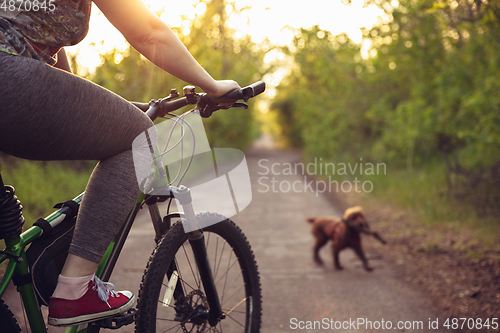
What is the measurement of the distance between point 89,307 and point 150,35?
965 millimetres

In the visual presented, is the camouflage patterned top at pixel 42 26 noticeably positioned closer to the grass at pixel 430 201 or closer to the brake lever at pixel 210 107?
the brake lever at pixel 210 107

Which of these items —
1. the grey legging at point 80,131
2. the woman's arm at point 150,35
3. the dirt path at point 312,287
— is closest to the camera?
the grey legging at point 80,131

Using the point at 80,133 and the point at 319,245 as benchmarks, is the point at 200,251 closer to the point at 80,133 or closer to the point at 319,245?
the point at 80,133

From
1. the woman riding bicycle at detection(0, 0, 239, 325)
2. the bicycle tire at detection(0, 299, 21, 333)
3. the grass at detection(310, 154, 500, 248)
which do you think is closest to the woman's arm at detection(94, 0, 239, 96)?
the woman riding bicycle at detection(0, 0, 239, 325)

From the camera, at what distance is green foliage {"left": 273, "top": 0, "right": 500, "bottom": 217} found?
209 inches

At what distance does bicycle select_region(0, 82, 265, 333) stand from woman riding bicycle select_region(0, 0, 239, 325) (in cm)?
14

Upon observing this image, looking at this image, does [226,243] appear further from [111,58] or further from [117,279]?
[111,58]

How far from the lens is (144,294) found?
1651 millimetres

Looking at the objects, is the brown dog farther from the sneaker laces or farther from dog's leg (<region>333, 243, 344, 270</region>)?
the sneaker laces

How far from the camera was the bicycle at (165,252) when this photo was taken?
4.81 ft

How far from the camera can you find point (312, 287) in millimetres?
3775

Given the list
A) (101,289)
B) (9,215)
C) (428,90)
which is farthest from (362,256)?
(428,90)

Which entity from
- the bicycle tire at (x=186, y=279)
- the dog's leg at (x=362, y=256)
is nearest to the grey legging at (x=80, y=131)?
the bicycle tire at (x=186, y=279)

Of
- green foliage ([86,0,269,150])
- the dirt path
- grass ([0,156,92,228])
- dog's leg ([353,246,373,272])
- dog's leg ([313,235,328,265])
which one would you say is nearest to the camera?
the dirt path
